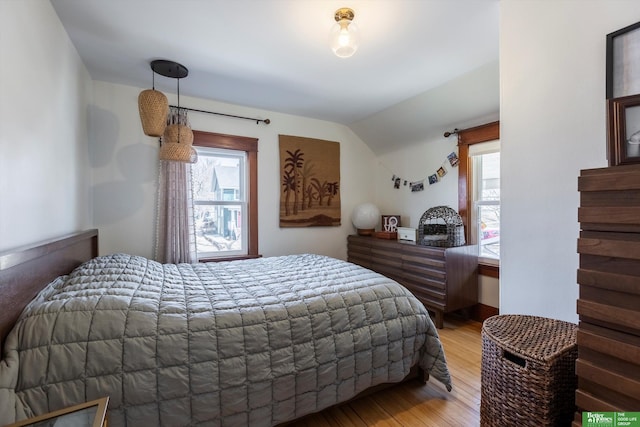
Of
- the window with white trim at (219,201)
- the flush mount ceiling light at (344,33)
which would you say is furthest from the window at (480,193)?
the window with white trim at (219,201)

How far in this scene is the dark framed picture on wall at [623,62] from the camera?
114 cm

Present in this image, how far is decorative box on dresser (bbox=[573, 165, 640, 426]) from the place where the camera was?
2.64ft

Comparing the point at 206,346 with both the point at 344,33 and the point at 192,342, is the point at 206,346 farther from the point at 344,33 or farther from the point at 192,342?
the point at 344,33

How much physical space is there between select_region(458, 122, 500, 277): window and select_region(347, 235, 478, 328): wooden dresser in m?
0.16

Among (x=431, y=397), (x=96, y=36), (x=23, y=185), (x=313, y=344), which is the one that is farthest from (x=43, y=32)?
(x=431, y=397)

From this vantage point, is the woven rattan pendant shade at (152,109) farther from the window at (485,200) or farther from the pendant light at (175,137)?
the window at (485,200)

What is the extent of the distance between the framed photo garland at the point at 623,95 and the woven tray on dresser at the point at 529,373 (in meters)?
0.74

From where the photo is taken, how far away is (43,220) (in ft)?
5.08

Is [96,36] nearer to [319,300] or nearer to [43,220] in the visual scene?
[43,220]

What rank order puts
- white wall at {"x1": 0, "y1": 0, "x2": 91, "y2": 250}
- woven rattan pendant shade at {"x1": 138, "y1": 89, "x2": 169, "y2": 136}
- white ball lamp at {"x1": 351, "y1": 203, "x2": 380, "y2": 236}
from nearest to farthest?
1. white wall at {"x1": 0, "y1": 0, "x2": 91, "y2": 250}
2. woven rattan pendant shade at {"x1": 138, "y1": 89, "x2": 169, "y2": 136}
3. white ball lamp at {"x1": 351, "y1": 203, "x2": 380, "y2": 236}

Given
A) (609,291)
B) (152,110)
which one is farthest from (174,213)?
(609,291)

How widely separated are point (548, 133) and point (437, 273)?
159 cm

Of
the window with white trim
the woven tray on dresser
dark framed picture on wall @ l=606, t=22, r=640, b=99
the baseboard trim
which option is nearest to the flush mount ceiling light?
dark framed picture on wall @ l=606, t=22, r=640, b=99

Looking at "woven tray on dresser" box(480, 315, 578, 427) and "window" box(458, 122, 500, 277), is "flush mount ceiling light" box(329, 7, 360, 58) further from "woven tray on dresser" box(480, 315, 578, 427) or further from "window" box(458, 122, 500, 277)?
"window" box(458, 122, 500, 277)
